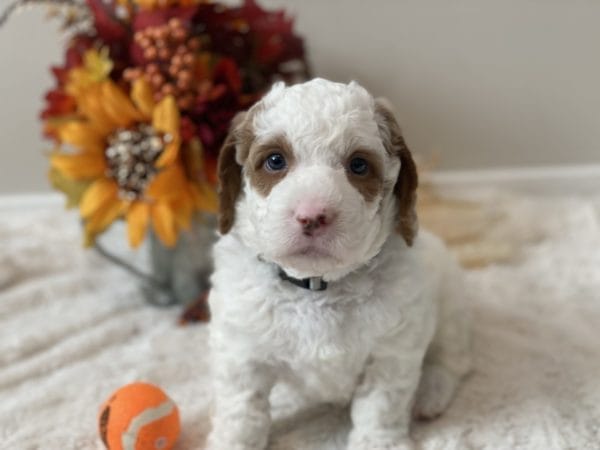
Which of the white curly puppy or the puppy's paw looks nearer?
the white curly puppy

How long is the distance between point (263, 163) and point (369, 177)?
0.17 metres

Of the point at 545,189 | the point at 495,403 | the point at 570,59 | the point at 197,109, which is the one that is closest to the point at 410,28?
the point at 570,59

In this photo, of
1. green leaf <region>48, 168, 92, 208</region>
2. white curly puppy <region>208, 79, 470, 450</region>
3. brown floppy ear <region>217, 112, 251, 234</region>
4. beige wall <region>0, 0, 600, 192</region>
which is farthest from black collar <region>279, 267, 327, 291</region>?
beige wall <region>0, 0, 600, 192</region>

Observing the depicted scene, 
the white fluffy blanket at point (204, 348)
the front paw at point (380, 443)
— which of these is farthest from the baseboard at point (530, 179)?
the front paw at point (380, 443)

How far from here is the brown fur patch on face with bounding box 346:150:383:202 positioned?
1201mm

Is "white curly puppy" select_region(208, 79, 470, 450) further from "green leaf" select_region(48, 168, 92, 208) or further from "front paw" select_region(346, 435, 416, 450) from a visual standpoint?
"green leaf" select_region(48, 168, 92, 208)

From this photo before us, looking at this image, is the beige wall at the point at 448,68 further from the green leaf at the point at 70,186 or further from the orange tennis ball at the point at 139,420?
the orange tennis ball at the point at 139,420

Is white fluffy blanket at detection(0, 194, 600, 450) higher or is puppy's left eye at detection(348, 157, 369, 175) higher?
puppy's left eye at detection(348, 157, 369, 175)

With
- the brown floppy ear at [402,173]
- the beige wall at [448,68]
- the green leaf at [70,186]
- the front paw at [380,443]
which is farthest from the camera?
the beige wall at [448,68]

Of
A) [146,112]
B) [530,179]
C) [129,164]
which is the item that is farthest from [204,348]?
[530,179]

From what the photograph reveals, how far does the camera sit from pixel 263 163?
1217 millimetres

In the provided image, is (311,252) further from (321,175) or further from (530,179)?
(530,179)

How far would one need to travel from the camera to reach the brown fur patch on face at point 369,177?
1201 mm

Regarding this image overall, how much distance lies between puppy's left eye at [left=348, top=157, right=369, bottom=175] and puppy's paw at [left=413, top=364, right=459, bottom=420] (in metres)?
0.55
